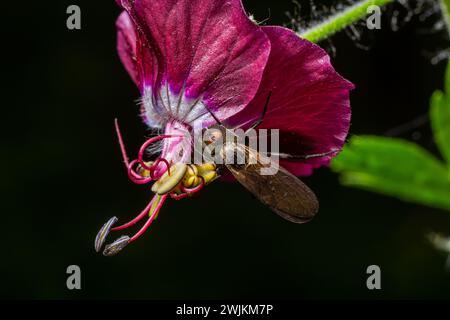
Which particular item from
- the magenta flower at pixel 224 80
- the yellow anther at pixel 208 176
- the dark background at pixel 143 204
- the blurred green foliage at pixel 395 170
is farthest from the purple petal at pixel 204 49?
the dark background at pixel 143 204

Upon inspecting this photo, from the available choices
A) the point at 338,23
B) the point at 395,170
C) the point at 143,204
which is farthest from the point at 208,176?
the point at 143,204

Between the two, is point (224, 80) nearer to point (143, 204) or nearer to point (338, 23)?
point (338, 23)

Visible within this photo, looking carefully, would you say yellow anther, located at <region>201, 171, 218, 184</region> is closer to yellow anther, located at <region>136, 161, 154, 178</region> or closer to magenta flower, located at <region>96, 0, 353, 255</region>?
magenta flower, located at <region>96, 0, 353, 255</region>

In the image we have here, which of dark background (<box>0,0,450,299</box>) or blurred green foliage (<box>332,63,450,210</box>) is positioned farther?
dark background (<box>0,0,450,299</box>)


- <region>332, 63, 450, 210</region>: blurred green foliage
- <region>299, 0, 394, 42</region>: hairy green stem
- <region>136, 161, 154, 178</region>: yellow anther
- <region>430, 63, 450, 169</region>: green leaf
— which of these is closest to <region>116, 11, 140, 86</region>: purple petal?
<region>136, 161, 154, 178</region>: yellow anther

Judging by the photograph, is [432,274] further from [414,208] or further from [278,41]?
[278,41]

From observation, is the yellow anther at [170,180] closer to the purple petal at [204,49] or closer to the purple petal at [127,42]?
the purple petal at [204,49]
